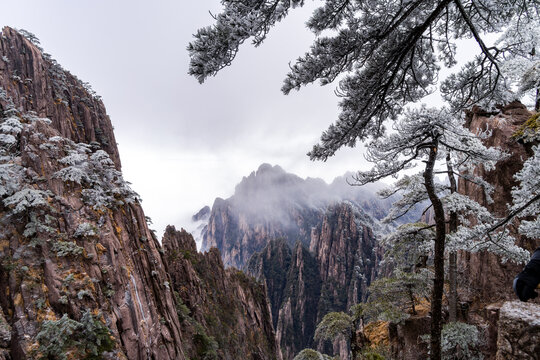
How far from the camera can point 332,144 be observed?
488 cm

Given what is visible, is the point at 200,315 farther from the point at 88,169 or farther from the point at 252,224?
the point at 252,224

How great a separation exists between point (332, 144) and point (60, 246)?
8.80 meters

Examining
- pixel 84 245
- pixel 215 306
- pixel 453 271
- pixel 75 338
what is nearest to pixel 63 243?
pixel 84 245

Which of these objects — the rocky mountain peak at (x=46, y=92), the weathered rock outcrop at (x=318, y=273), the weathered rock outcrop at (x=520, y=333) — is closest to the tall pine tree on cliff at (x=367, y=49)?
the weathered rock outcrop at (x=520, y=333)

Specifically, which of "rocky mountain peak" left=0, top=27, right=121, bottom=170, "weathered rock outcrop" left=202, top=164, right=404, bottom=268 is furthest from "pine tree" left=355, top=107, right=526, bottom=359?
"weathered rock outcrop" left=202, top=164, right=404, bottom=268

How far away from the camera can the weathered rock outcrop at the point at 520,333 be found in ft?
13.9

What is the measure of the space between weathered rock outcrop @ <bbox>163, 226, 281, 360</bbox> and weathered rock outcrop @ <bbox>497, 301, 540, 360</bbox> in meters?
15.0

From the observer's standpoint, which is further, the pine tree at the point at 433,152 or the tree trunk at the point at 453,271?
the tree trunk at the point at 453,271

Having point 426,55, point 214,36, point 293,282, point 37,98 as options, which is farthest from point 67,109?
point 293,282

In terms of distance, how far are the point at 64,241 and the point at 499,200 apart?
16759 millimetres

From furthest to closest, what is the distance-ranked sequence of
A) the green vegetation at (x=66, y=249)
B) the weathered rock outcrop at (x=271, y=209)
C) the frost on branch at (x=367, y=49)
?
the weathered rock outcrop at (x=271, y=209), the green vegetation at (x=66, y=249), the frost on branch at (x=367, y=49)

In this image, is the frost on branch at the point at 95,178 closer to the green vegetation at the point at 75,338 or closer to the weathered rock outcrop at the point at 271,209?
the green vegetation at the point at 75,338

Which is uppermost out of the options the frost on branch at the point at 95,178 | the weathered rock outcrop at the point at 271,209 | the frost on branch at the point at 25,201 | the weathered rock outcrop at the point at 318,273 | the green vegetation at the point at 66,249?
the weathered rock outcrop at the point at 271,209

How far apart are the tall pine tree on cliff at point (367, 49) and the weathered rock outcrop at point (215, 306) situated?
1546cm
